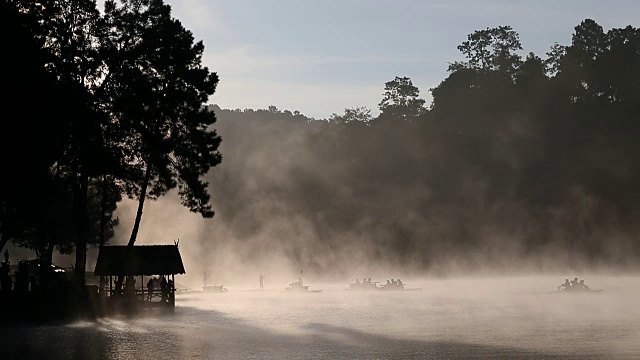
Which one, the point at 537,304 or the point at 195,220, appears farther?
the point at 195,220

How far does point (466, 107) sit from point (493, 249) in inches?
1660

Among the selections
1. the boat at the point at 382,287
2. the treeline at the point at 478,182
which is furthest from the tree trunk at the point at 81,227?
the treeline at the point at 478,182

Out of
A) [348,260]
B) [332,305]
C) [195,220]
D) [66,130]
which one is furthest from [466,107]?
[66,130]

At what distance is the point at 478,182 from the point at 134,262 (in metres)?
104

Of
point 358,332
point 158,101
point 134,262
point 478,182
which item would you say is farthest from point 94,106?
point 478,182

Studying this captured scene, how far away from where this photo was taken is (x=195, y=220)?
6107 inches

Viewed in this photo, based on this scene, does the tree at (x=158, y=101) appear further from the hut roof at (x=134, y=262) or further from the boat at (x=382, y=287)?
the boat at (x=382, y=287)

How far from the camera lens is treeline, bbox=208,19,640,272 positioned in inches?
5881

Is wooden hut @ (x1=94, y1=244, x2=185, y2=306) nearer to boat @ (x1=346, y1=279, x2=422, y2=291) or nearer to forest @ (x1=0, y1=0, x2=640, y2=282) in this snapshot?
forest @ (x1=0, y1=0, x2=640, y2=282)

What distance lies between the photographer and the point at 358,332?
156ft

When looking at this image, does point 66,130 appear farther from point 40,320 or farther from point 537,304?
point 537,304

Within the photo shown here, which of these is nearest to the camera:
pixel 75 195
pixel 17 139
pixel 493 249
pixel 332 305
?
pixel 17 139

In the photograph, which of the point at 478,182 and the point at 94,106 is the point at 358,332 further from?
the point at 478,182

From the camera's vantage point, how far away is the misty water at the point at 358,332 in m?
37.5
